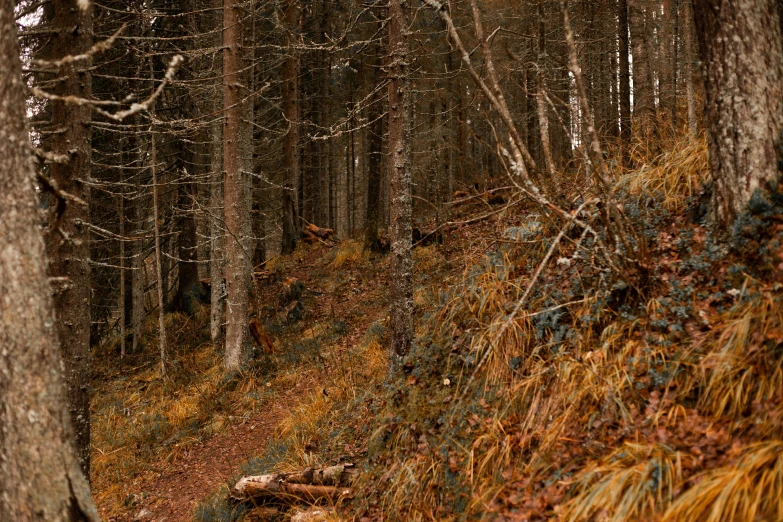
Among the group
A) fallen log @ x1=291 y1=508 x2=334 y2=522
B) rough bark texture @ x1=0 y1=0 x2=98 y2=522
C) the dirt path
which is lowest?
the dirt path

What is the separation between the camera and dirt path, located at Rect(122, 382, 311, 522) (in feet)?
23.0

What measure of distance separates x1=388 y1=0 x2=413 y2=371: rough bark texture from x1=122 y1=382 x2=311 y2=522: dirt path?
242 cm

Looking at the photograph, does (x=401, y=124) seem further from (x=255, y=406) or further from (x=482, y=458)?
(x=255, y=406)

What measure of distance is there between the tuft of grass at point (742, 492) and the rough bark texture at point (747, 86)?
203 centimetres

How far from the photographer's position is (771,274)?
365cm

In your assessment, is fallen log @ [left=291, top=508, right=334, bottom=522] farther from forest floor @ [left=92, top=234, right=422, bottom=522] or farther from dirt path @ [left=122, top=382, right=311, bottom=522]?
forest floor @ [left=92, top=234, right=422, bottom=522]

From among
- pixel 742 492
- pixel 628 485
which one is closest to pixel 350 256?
pixel 628 485

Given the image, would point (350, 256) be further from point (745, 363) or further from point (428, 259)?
point (745, 363)

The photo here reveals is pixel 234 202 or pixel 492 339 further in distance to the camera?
pixel 234 202

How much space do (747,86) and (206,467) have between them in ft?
24.7

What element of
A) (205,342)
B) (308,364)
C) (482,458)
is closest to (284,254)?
(205,342)

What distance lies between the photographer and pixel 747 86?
3977mm

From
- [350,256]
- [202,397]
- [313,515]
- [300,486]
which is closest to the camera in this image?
[313,515]

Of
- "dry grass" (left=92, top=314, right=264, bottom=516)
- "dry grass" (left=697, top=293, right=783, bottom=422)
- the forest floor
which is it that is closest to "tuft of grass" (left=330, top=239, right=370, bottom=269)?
the forest floor
